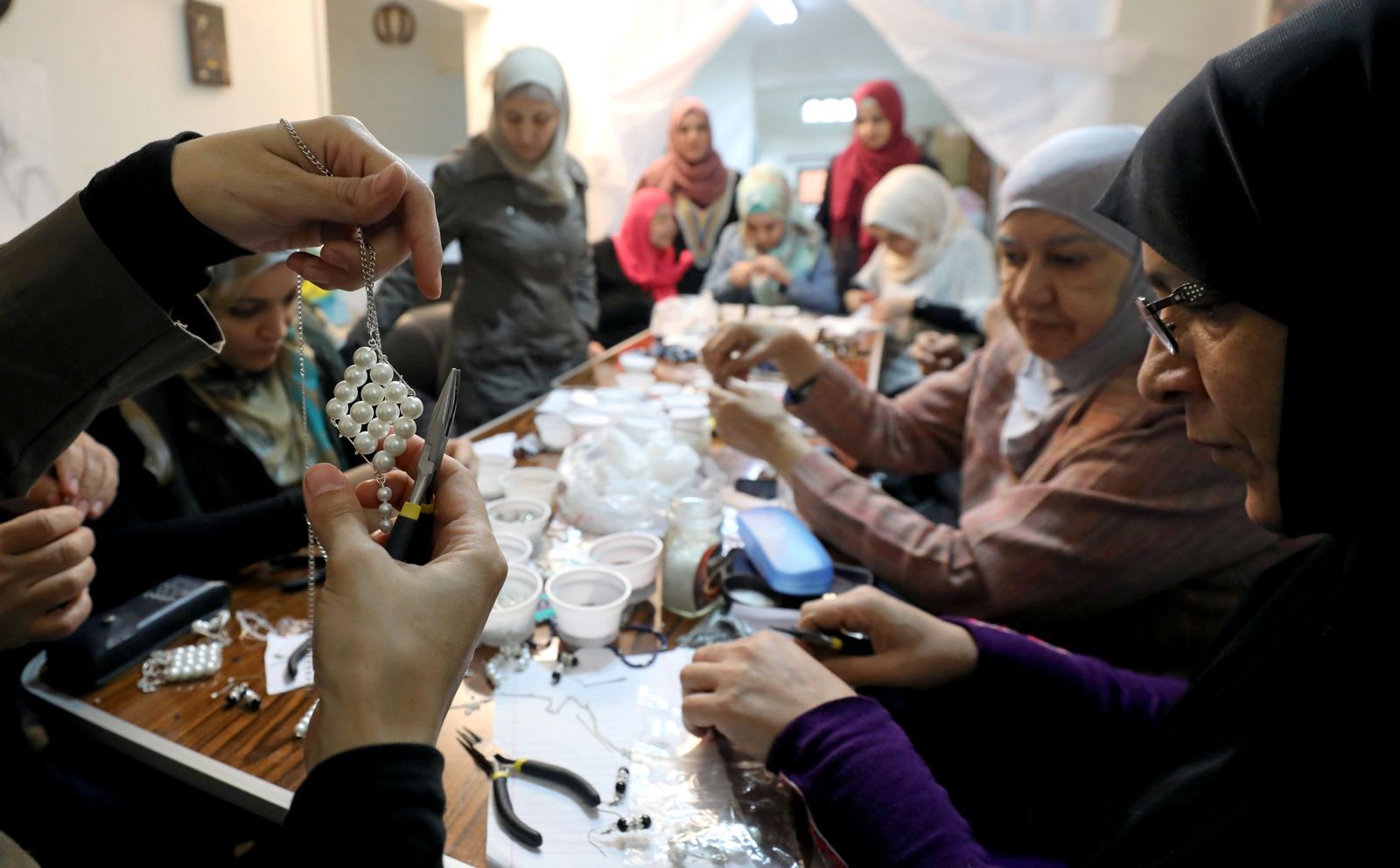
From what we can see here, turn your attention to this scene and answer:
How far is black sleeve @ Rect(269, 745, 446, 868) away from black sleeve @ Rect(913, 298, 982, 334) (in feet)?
12.1

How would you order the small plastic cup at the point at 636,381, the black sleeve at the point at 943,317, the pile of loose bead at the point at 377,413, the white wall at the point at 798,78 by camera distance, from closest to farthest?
1. the pile of loose bead at the point at 377,413
2. the small plastic cup at the point at 636,381
3. the black sleeve at the point at 943,317
4. the white wall at the point at 798,78

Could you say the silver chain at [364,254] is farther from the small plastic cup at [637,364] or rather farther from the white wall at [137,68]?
the small plastic cup at [637,364]

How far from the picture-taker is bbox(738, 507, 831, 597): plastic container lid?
3.89ft

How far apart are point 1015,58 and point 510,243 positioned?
242 centimetres

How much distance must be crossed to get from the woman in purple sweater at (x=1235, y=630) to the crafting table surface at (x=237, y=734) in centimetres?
27

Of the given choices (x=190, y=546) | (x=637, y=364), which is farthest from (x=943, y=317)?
(x=190, y=546)

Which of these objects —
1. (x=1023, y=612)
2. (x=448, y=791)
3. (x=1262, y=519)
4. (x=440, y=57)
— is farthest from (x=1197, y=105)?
(x=440, y=57)

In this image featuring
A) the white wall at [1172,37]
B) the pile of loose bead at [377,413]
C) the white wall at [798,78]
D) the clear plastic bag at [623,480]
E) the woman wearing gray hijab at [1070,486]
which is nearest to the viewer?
the pile of loose bead at [377,413]

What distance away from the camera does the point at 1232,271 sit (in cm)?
67

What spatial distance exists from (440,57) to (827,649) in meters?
4.22

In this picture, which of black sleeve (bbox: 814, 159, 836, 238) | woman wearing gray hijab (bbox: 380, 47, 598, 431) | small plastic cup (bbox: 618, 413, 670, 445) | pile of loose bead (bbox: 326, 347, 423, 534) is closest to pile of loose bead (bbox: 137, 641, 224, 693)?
pile of loose bead (bbox: 326, 347, 423, 534)

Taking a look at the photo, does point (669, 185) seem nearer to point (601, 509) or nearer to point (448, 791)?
point (601, 509)

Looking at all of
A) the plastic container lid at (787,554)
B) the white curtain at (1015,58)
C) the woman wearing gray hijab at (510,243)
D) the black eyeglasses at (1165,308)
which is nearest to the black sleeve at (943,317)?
the white curtain at (1015,58)

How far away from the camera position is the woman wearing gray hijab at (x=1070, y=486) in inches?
46.5
